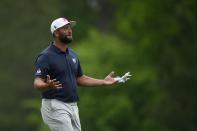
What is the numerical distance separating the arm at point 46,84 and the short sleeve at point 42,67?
0.38 feet

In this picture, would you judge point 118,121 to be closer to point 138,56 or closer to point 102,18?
point 138,56

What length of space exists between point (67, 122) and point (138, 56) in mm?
41304

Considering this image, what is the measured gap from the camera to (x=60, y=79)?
1666cm

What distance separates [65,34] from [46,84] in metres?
1.09

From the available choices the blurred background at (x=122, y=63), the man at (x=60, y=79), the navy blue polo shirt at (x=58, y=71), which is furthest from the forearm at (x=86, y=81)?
the blurred background at (x=122, y=63)

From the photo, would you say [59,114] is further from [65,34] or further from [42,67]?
[65,34]

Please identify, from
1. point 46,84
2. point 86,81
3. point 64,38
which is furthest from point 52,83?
point 86,81

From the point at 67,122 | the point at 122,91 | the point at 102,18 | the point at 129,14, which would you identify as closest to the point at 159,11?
the point at 129,14

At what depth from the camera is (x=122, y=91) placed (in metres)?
54.2

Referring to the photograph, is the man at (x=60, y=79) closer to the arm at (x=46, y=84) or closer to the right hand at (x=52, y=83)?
the arm at (x=46, y=84)

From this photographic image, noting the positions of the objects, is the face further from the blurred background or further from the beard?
the blurred background

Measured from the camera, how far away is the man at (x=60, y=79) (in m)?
16.6

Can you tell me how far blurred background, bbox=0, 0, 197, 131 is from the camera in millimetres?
51438

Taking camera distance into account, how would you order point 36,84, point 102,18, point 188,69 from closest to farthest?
point 36,84 → point 188,69 → point 102,18
